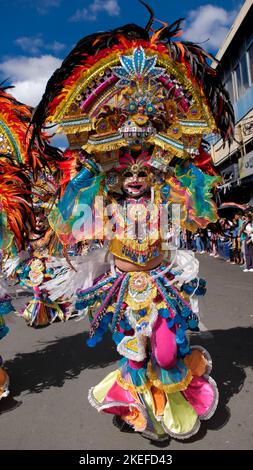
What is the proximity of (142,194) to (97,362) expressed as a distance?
231cm

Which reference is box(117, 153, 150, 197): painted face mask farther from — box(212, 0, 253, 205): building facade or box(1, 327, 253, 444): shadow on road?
box(212, 0, 253, 205): building facade

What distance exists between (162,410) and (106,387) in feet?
1.56

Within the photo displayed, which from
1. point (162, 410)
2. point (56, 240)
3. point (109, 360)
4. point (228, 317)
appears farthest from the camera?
point (228, 317)

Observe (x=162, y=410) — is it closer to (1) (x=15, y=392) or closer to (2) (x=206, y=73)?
(1) (x=15, y=392)

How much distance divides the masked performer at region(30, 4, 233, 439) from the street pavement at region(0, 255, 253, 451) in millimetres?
194

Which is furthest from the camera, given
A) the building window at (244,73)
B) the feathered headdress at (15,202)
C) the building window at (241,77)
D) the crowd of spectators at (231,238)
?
the building window at (241,77)

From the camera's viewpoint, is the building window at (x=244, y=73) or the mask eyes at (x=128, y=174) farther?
the building window at (x=244, y=73)

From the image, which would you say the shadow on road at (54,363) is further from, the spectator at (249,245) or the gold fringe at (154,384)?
the spectator at (249,245)

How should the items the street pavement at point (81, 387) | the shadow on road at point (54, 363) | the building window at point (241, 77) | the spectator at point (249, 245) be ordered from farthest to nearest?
the building window at point (241, 77), the spectator at point (249, 245), the shadow on road at point (54, 363), the street pavement at point (81, 387)

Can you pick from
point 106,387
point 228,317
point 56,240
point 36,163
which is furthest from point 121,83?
point 228,317

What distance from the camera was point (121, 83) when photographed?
3344 millimetres

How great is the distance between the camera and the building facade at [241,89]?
63.1 ft

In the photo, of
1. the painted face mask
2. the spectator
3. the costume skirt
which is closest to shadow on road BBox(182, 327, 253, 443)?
the costume skirt

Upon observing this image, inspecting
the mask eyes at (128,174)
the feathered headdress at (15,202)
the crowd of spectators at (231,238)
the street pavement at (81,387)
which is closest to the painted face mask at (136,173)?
the mask eyes at (128,174)
